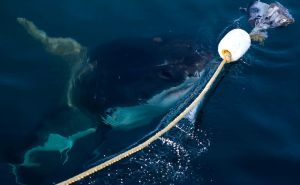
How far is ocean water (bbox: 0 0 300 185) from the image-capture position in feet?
25.0

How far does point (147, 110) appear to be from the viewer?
806 cm

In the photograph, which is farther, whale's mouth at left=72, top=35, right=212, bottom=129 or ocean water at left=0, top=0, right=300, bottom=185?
whale's mouth at left=72, top=35, right=212, bottom=129

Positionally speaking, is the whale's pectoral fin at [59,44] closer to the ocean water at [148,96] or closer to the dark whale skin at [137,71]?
the ocean water at [148,96]

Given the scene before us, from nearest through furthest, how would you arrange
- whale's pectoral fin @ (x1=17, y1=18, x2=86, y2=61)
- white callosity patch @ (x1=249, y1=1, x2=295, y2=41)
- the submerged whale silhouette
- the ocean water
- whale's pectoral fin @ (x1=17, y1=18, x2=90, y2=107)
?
the ocean water < the submerged whale silhouette < whale's pectoral fin @ (x1=17, y1=18, x2=90, y2=107) < whale's pectoral fin @ (x1=17, y1=18, x2=86, y2=61) < white callosity patch @ (x1=249, y1=1, x2=295, y2=41)

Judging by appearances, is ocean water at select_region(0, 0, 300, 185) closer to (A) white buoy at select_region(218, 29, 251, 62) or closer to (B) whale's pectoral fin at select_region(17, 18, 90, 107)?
(B) whale's pectoral fin at select_region(17, 18, 90, 107)

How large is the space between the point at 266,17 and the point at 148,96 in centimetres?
336

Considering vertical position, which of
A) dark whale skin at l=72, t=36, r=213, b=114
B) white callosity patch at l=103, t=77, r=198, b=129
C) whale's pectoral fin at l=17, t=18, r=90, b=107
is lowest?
white callosity patch at l=103, t=77, r=198, b=129

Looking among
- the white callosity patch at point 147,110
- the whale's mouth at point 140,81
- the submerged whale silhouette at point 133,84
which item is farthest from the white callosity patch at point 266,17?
the white callosity patch at point 147,110

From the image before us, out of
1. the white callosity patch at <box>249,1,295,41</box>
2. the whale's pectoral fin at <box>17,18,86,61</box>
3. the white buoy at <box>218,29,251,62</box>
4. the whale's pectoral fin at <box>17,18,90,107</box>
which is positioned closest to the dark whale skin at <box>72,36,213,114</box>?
the white buoy at <box>218,29,251,62</box>

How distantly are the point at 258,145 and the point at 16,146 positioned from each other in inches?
139

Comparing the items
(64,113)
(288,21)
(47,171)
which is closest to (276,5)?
(288,21)

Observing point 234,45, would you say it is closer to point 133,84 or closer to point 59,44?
point 133,84

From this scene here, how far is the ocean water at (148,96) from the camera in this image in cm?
761

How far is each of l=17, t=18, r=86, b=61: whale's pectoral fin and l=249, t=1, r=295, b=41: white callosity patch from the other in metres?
3.11
